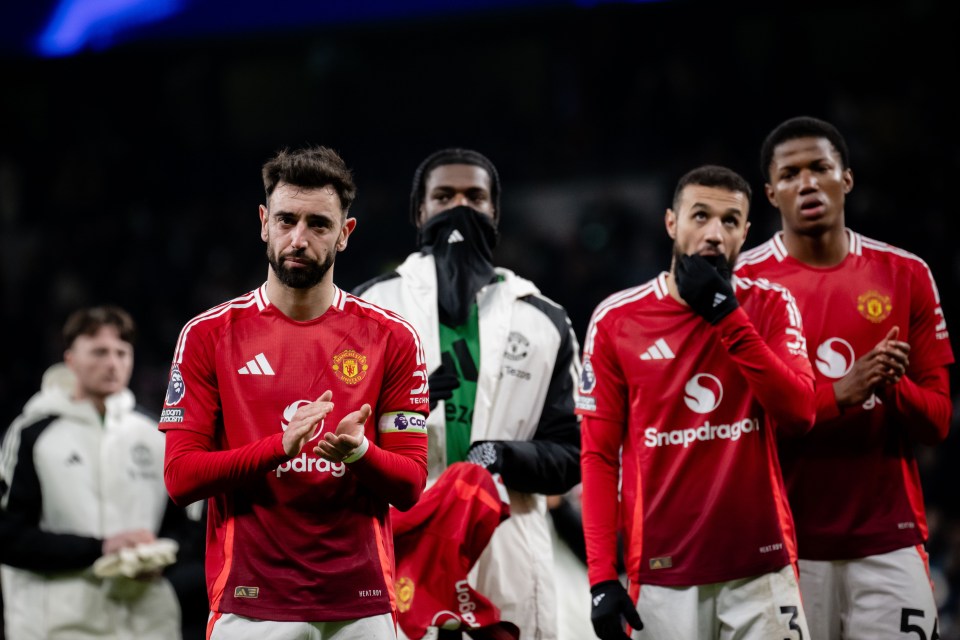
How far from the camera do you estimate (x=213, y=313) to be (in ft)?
11.4

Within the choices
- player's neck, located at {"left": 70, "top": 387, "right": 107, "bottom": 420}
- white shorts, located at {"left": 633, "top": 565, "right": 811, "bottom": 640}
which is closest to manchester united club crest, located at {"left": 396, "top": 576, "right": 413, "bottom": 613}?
white shorts, located at {"left": 633, "top": 565, "right": 811, "bottom": 640}

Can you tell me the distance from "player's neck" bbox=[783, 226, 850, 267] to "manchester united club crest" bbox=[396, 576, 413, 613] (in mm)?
1994

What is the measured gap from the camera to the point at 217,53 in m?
14.1

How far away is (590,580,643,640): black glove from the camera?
3.66m

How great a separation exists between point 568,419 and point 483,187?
1.05 metres

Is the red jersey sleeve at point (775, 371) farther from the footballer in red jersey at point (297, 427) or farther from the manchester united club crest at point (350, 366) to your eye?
the manchester united club crest at point (350, 366)

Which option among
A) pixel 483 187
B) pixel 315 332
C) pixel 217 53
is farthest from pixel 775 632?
pixel 217 53

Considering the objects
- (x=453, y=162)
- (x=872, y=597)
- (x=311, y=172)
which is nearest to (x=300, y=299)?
(x=311, y=172)

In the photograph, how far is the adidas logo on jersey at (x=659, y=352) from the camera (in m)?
3.91

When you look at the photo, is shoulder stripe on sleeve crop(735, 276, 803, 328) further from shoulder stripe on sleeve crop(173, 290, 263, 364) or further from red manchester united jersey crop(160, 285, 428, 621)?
shoulder stripe on sleeve crop(173, 290, 263, 364)

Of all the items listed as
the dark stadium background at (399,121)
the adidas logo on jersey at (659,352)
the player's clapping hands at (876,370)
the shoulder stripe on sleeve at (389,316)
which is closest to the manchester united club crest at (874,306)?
the player's clapping hands at (876,370)

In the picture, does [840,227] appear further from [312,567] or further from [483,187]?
[312,567]

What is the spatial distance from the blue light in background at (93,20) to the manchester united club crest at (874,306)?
34.7ft

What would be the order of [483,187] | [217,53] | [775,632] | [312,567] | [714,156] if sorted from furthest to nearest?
[217,53]
[714,156]
[483,187]
[775,632]
[312,567]
